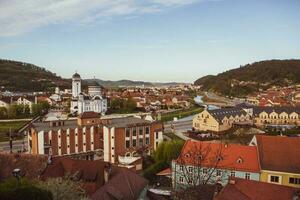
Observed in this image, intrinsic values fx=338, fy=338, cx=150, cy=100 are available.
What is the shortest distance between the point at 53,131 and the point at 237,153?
59.9 ft

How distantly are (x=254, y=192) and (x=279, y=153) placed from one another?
7.37 m

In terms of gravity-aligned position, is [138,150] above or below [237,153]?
below

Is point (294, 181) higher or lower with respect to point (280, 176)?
lower

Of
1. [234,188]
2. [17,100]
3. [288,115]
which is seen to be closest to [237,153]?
[234,188]

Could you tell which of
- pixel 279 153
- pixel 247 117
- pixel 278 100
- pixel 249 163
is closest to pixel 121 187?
pixel 249 163

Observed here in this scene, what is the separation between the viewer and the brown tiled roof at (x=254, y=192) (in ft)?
45.0

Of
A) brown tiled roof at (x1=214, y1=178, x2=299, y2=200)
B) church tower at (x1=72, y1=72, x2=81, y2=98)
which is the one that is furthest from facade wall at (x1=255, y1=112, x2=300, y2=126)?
brown tiled roof at (x1=214, y1=178, x2=299, y2=200)

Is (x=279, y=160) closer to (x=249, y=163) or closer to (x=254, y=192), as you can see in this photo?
(x=249, y=163)

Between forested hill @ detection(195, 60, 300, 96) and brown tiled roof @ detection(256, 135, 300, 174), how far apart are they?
325ft

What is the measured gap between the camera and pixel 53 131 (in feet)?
105

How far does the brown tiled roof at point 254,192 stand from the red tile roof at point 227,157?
5.22m

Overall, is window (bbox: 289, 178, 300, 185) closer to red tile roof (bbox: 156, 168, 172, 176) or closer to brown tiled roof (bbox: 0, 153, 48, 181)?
red tile roof (bbox: 156, 168, 172, 176)

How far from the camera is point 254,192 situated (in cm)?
1413

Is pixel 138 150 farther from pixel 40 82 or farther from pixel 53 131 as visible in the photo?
pixel 40 82
